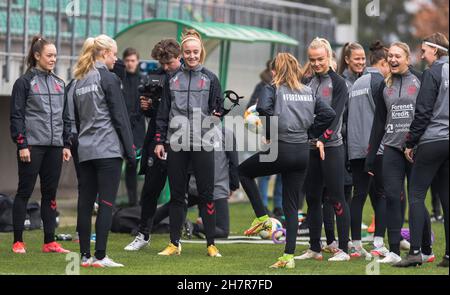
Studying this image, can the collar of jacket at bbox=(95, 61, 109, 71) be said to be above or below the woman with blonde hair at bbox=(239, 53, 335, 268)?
above

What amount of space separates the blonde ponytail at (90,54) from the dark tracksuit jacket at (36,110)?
1.24 metres

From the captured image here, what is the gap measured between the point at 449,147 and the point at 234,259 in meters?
2.49

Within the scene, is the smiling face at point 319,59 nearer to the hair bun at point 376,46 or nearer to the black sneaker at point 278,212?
the hair bun at point 376,46

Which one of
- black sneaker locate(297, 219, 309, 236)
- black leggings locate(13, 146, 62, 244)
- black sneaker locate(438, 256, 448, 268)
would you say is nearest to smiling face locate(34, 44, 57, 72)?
black leggings locate(13, 146, 62, 244)

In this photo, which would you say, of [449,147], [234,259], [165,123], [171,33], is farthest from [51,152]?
[171,33]

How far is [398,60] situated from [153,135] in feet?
9.54

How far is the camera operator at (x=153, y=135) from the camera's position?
39.6 ft

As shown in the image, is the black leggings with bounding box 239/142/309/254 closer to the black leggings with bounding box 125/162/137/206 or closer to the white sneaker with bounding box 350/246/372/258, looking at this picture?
the white sneaker with bounding box 350/246/372/258

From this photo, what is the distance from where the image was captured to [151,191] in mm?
12398

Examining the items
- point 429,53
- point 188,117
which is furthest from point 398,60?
point 188,117

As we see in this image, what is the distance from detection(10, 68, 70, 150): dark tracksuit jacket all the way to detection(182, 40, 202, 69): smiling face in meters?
1.40

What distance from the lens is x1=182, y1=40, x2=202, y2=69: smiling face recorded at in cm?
1142

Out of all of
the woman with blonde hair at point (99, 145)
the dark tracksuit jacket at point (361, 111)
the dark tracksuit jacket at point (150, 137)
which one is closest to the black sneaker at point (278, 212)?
the dark tracksuit jacket at point (150, 137)

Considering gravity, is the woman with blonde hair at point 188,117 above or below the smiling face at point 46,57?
below
